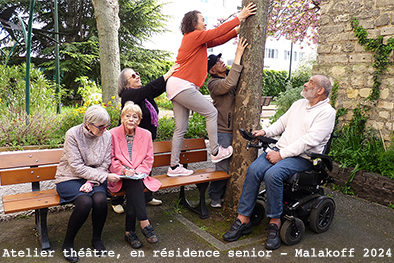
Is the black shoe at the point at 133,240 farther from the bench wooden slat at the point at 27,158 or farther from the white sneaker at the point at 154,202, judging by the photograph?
the bench wooden slat at the point at 27,158

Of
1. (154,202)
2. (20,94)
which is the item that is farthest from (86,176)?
(20,94)

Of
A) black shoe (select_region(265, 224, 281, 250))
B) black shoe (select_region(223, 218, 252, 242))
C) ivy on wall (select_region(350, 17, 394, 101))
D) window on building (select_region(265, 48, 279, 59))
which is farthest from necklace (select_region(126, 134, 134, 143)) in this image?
window on building (select_region(265, 48, 279, 59))

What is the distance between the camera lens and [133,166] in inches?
135

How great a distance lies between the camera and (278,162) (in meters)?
3.48

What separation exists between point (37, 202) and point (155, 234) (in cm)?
115

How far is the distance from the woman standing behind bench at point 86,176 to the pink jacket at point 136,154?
0.54 ft

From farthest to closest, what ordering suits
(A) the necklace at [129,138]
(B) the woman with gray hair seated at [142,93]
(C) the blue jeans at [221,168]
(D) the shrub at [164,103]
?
1. (D) the shrub at [164,103]
2. (C) the blue jeans at [221,168]
3. (B) the woman with gray hair seated at [142,93]
4. (A) the necklace at [129,138]

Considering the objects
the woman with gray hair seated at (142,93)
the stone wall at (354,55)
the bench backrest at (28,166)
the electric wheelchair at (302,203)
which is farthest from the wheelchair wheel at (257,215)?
the stone wall at (354,55)

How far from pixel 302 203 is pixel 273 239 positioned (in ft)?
1.65

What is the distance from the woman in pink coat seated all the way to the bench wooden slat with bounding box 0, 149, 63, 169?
675mm

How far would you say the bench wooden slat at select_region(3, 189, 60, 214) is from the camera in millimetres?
2867

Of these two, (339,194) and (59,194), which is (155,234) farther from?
(339,194)

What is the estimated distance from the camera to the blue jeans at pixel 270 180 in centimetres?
332

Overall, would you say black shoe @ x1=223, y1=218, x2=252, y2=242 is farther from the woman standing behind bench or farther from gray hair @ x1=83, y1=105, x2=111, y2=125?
gray hair @ x1=83, y1=105, x2=111, y2=125
